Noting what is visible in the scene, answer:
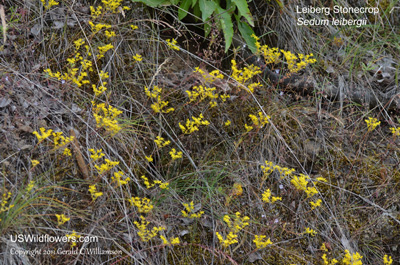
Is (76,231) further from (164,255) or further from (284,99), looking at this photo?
(284,99)

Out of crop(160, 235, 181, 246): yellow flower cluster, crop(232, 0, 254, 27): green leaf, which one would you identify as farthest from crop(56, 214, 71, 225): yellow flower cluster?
crop(232, 0, 254, 27): green leaf

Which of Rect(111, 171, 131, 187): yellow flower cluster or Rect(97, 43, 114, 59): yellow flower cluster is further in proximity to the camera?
Rect(97, 43, 114, 59): yellow flower cluster

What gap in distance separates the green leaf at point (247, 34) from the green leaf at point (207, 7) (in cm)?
27

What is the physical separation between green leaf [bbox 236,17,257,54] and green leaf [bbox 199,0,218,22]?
272 mm

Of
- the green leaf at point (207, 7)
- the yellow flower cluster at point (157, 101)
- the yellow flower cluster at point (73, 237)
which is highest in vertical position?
the green leaf at point (207, 7)

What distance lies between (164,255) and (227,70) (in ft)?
4.71

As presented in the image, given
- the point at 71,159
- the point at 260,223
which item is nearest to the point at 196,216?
the point at 260,223

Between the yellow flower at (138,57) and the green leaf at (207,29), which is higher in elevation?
the green leaf at (207,29)

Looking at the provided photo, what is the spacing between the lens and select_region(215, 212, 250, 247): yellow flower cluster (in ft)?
6.83

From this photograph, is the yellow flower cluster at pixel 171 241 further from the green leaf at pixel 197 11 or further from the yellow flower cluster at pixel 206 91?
the green leaf at pixel 197 11

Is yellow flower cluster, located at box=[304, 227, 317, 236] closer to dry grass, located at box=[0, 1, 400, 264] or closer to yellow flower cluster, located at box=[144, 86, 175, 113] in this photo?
dry grass, located at box=[0, 1, 400, 264]

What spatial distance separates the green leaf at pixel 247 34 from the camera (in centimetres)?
293

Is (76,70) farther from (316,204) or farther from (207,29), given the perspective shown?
(316,204)

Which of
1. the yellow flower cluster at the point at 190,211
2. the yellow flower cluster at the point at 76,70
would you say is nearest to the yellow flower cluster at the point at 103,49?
the yellow flower cluster at the point at 76,70
